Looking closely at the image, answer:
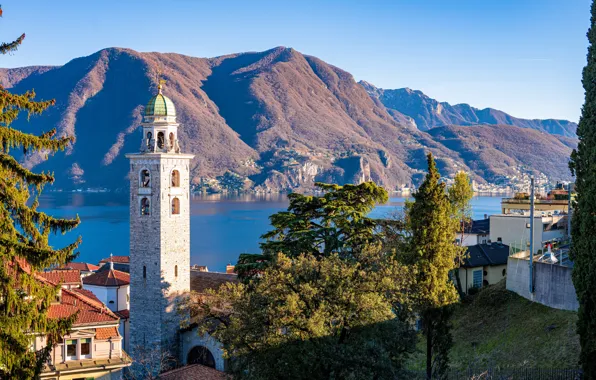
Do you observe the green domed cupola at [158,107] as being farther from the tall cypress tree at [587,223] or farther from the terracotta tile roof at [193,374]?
the tall cypress tree at [587,223]

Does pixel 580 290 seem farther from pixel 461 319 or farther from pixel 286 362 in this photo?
pixel 461 319

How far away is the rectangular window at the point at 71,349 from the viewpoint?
85.5ft

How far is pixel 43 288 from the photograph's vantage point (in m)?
13.7

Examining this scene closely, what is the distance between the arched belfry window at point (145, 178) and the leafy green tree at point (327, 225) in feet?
32.5

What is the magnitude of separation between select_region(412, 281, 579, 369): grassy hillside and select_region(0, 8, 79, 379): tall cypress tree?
1503cm

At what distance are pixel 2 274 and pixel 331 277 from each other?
36.5ft

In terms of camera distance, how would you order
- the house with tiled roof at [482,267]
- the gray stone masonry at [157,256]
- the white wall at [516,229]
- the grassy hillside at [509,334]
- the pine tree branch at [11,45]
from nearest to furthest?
the pine tree branch at [11,45] < the grassy hillside at [509,334] < the house with tiled roof at [482,267] < the gray stone masonry at [157,256] < the white wall at [516,229]

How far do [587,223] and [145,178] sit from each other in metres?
27.2

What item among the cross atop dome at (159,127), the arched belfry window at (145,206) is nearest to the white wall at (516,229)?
the cross atop dome at (159,127)

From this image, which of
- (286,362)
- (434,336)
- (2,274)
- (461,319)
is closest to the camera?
(2,274)

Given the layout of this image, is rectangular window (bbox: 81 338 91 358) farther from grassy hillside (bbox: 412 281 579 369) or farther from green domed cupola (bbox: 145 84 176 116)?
green domed cupola (bbox: 145 84 176 116)

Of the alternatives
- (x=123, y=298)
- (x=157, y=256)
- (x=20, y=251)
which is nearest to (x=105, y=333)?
(x=157, y=256)

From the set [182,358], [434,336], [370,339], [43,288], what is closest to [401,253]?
[434,336]

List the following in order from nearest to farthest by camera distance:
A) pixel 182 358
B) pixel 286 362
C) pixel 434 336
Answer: pixel 286 362 < pixel 434 336 < pixel 182 358
